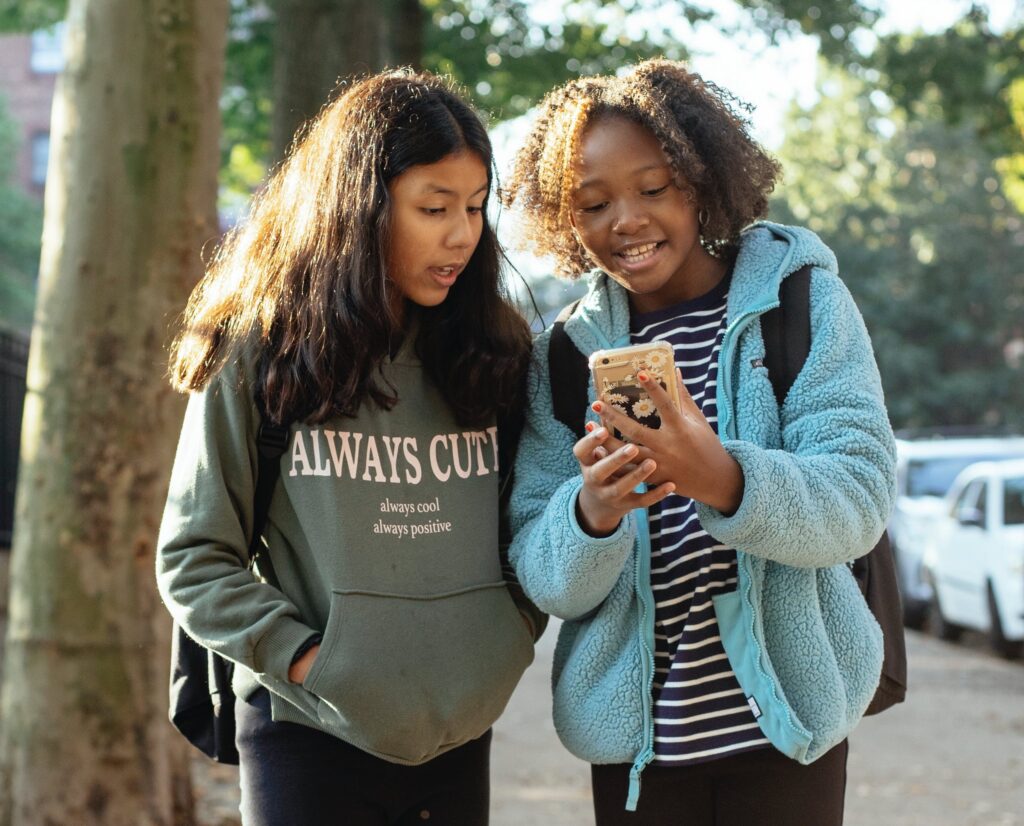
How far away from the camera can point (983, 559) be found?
11.3 m

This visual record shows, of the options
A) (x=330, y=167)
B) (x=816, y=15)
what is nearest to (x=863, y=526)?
(x=330, y=167)

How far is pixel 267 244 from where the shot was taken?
2.83m

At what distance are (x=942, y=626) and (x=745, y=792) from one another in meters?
10.9

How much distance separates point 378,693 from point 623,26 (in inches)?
403

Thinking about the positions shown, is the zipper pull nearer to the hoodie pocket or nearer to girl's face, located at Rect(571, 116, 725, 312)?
the hoodie pocket

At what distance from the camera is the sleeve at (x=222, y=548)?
2.50 m

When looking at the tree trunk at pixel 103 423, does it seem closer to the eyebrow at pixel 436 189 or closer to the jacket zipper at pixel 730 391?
the eyebrow at pixel 436 189

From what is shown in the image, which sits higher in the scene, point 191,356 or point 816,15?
point 816,15

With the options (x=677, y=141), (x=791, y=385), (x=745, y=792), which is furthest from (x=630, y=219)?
(x=745, y=792)

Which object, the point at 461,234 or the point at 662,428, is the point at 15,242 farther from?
the point at 662,428

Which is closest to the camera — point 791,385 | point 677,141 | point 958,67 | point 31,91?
point 791,385

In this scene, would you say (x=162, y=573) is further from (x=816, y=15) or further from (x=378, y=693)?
(x=816, y=15)

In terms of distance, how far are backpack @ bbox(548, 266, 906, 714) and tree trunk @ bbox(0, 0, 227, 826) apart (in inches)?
87.9

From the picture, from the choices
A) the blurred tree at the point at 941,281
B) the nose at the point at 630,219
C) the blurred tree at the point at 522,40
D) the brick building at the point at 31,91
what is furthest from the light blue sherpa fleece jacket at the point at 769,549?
the brick building at the point at 31,91
